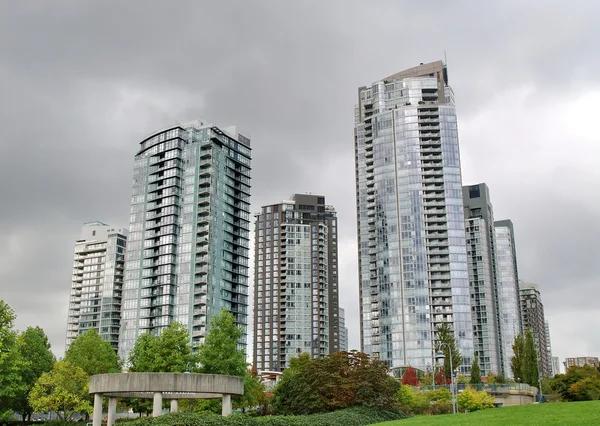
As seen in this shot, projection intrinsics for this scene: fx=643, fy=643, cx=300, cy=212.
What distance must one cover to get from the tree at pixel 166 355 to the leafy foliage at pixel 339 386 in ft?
46.1

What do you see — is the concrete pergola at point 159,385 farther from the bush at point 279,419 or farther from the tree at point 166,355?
the tree at point 166,355

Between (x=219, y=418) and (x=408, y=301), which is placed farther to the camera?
(x=408, y=301)

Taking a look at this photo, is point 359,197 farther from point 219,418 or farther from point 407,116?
point 219,418

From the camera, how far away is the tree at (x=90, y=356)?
267 feet

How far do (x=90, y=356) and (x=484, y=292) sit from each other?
128890 mm

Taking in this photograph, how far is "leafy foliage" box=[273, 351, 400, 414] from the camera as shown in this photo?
6078 centimetres

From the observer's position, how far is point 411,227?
16238cm

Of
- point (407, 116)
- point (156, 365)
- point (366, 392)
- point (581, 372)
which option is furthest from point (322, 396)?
point (407, 116)

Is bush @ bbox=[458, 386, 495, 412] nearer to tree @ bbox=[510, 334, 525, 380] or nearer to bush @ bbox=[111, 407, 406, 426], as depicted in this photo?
bush @ bbox=[111, 407, 406, 426]

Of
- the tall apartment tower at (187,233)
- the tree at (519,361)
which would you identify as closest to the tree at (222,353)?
the tree at (519,361)

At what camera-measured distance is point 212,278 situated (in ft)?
500

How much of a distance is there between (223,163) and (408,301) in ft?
190

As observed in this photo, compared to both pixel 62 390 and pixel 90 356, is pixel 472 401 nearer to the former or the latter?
pixel 62 390

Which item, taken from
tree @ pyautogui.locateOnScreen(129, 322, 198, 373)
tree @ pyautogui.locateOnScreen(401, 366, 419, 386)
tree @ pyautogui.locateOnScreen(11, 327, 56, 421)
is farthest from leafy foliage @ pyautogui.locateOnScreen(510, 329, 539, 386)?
tree @ pyautogui.locateOnScreen(11, 327, 56, 421)
